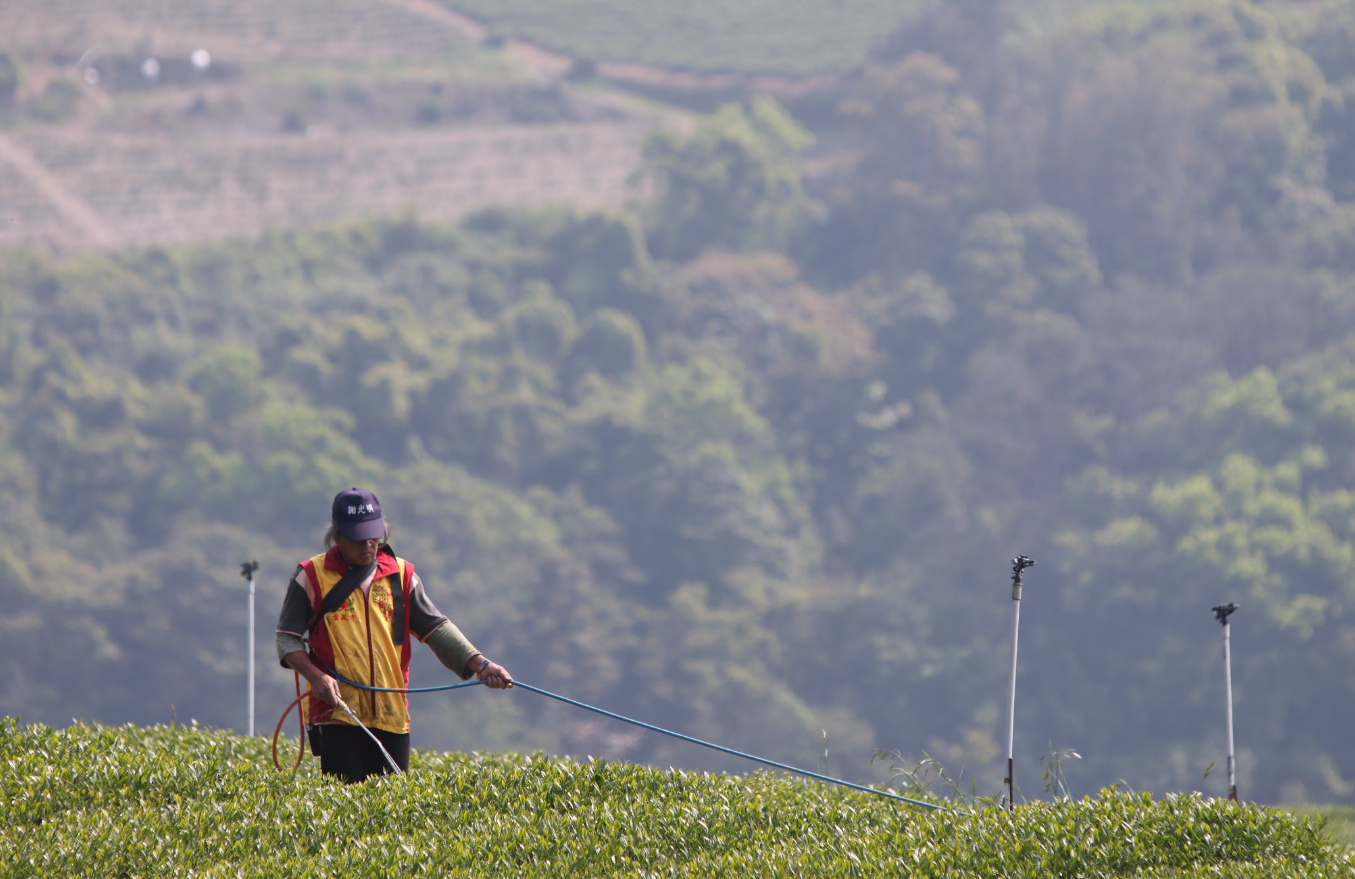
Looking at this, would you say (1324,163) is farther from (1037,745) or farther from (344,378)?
(344,378)

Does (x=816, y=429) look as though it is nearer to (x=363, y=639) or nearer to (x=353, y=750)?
(x=353, y=750)

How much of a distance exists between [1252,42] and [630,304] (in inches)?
1202

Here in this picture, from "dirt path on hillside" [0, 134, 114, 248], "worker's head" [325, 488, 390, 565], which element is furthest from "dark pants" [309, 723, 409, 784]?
"dirt path on hillside" [0, 134, 114, 248]

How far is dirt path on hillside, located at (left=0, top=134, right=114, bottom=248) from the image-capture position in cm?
6756

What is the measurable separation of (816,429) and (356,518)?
6040 centimetres

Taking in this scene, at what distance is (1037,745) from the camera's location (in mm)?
53250

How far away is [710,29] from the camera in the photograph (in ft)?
304

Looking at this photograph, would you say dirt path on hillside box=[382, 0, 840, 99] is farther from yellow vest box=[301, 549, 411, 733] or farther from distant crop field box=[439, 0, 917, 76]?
yellow vest box=[301, 549, 411, 733]

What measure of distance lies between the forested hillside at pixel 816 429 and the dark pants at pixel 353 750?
145 ft

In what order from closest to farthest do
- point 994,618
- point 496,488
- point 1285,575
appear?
point 1285,575, point 994,618, point 496,488

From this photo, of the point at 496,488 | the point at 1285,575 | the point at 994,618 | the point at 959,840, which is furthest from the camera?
the point at 496,488

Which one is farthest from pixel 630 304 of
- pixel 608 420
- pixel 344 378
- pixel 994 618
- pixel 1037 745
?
pixel 1037 745

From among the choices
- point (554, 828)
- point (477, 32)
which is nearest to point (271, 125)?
point (477, 32)

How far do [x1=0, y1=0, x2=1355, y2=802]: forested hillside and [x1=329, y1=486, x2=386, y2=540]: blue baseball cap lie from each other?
4472 cm
